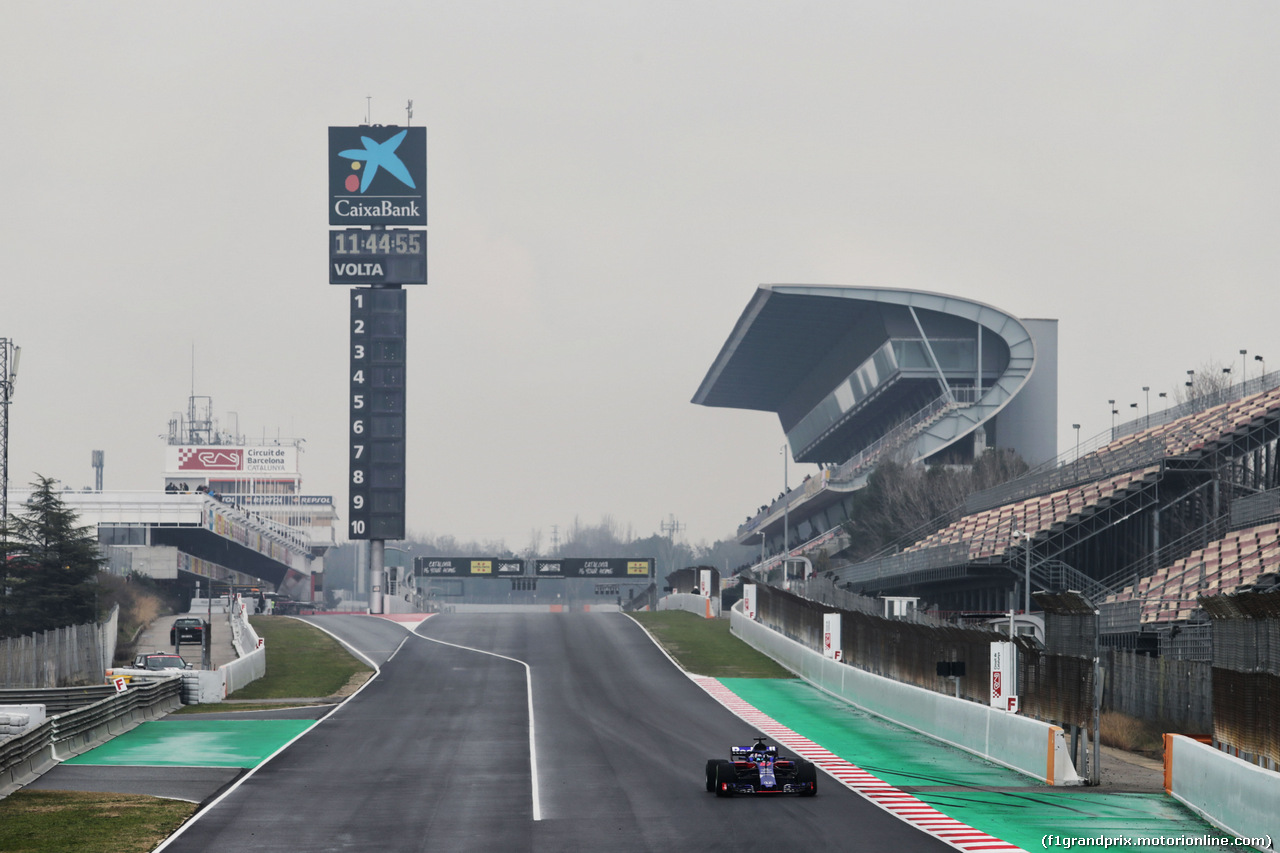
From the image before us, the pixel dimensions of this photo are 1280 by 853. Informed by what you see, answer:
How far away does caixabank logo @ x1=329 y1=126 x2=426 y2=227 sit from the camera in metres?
91.8

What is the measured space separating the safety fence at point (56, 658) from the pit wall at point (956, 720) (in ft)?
73.7

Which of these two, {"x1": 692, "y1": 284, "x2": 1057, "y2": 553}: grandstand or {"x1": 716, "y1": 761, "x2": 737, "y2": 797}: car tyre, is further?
{"x1": 692, "y1": 284, "x2": 1057, "y2": 553}: grandstand

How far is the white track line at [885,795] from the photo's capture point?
1936cm

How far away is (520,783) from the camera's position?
2477 cm

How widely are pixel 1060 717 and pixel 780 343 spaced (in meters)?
91.9

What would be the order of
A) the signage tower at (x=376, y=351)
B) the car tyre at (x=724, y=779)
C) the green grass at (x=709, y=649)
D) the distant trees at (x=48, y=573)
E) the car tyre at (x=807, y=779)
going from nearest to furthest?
the car tyre at (x=724, y=779), the car tyre at (x=807, y=779), the green grass at (x=709, y=649), the distant trees at (x=48, y=573), the signage tower at (x=376, y=351)

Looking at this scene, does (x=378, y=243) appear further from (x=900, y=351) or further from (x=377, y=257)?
(x=900, y=351)

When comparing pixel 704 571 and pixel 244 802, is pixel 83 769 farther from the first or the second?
pixel 704 571

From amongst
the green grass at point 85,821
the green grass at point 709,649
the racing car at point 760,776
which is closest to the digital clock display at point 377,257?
the green grass at point 709,649

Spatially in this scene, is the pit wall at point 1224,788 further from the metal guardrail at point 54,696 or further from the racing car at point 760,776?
the metal guardrail at point 54,696

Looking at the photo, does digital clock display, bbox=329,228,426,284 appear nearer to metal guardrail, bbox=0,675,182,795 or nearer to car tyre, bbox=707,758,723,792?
metal guardrail, bbox=0,675,182,795

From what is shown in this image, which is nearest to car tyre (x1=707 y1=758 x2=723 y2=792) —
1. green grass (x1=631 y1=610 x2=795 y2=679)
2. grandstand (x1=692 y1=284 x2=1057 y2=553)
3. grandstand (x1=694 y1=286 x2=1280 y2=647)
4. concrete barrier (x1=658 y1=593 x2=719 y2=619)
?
grandstand (x1=694 y1=286 x2=1280 y2=647)

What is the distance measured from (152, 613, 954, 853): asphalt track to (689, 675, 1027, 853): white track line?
37 centimetres

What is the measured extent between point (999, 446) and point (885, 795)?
78.9 meters
